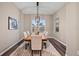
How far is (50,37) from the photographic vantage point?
8586 millimetres

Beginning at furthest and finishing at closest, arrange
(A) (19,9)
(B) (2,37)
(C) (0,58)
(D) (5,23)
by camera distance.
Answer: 1. (A) (19,9)
2. (D) (5,23)
3. (B) (2,37)
4. (C) (0,58)

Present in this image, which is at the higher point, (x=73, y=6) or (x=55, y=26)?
(x=73, y=6)

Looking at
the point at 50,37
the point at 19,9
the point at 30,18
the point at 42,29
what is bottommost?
the point at 50,37

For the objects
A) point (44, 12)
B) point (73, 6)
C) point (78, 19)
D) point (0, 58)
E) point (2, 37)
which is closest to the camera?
point (0, 58)

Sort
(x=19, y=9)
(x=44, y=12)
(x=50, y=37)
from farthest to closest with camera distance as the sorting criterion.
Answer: (x=50, y=37)
(x=44, y=12)
(x=19, y=9)

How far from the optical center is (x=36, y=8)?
7.55m

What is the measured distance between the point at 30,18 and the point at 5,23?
3.09 metres

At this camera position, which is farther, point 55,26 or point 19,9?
point 55,26

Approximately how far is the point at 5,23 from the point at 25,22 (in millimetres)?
2994

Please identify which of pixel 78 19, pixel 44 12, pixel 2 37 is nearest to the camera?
pixel 78 19

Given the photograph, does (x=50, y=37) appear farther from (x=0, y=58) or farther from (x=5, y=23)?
(x=0, y=58)

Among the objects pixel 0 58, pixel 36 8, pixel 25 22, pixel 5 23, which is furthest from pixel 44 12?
pixel 0 58

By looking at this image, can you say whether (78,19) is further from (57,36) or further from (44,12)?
(57,36)

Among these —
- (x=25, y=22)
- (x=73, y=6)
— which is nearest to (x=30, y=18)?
(x=25, y=22)
